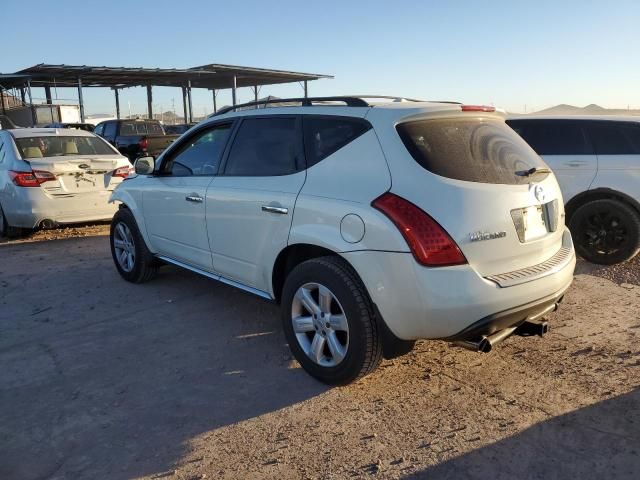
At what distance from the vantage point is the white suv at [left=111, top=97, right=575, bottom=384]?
289 cm

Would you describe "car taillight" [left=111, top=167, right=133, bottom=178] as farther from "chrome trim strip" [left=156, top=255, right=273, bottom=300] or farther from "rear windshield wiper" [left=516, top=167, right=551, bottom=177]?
"rear windshield wiper" [left=516, top=167, right=551, bottom=177]

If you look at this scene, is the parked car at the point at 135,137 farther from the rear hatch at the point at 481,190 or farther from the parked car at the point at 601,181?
the rear hatch at the point at 481,190

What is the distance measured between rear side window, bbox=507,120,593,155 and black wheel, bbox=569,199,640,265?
2.24 feet

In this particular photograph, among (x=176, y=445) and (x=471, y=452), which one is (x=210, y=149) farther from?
(x=471, y=452)

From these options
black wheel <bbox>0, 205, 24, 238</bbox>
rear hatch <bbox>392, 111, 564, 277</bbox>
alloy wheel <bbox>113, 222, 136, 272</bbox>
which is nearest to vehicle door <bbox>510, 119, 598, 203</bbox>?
rear hatch <bbox>392, 111, 564, 277</bbox>

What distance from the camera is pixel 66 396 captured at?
3367 mm

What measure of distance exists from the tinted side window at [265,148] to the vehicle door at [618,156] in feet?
13.3

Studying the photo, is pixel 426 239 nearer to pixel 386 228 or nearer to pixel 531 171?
pixel 386 228

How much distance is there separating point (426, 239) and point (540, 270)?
0.85 m

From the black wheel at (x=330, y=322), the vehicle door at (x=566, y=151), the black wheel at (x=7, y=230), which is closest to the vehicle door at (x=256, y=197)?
the black wheel at (x=330, y=322)

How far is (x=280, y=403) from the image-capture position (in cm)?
327

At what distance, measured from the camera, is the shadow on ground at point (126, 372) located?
284cm

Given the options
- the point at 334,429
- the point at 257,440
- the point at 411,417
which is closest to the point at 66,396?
the point at 257,440

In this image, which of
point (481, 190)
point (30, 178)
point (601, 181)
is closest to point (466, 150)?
point (481, 190)
